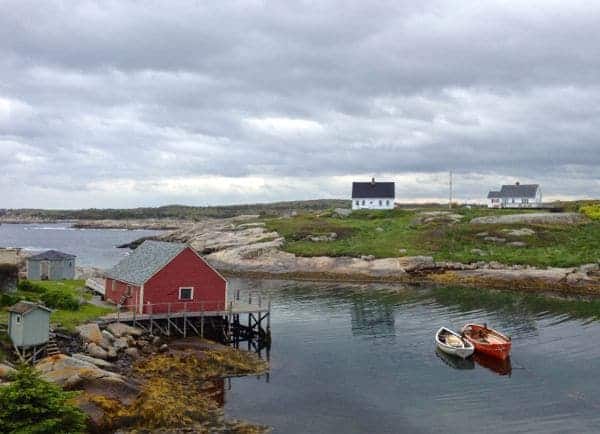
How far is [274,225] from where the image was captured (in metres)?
111

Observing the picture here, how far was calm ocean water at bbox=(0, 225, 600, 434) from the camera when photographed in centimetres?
3006

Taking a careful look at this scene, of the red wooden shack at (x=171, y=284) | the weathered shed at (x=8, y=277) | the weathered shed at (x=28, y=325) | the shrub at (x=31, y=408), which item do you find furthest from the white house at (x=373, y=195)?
the shrub at (x=31, y=408)

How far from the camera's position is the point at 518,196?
496ft

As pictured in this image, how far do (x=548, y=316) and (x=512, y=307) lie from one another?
18.6ft

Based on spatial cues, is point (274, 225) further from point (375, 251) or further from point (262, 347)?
point (262, 347)

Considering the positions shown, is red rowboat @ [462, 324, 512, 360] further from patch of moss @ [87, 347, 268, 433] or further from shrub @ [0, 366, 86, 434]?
shrub @ [0, 366, 86, 434]

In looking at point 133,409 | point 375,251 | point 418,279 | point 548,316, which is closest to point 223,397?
point 133,409

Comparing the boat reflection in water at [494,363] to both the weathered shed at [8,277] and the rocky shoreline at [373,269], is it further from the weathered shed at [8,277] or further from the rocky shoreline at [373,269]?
the rocky shoreline at [373,269]

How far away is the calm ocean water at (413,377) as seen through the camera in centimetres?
3006

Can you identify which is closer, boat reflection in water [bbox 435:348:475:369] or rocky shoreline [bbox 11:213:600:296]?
boat reflection in water [bbox 435:348:475:369]

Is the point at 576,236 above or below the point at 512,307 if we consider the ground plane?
above

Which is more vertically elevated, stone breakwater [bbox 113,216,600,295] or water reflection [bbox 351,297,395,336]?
stone breakwater [bbox 113,216,600,295]

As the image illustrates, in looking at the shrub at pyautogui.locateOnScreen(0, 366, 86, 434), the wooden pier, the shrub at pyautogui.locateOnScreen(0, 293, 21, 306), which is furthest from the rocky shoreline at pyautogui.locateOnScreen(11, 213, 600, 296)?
the shrub at pyautogui.locateOnScreen(0, 366, 86, 434)

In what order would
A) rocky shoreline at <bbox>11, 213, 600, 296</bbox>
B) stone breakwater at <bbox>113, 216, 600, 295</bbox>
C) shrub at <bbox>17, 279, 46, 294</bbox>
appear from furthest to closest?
1. stone breakwater at <bbox>113, 216, 600, 295</bbox>
2. rocky shoreline at <bbox>11, 213, 600, 296</bbox>
3. shrub at <bbox>17, 279, 46, 294</bbox>
